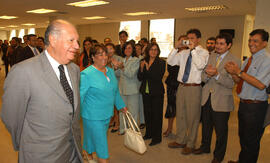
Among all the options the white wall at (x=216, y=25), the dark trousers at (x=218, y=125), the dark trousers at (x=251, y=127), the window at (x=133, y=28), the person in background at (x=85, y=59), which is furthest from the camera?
the window at (x=133, y=28)

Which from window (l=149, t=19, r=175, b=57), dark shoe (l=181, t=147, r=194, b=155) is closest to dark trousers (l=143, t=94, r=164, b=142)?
dark shoe (l=181, t=147, r=194, b=155)

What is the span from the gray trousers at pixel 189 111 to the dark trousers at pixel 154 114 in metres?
→ 0.33

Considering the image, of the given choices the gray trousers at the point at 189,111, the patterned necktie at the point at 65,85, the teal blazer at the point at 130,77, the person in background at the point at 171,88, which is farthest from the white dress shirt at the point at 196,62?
the patterned necktie at the point at 65,85

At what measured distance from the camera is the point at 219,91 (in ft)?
9.01

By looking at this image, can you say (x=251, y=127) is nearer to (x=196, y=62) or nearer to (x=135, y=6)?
(x=196, y=62)

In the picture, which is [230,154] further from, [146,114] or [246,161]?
[146,114]

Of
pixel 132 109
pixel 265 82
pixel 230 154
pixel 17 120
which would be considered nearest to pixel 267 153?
pixel 230 154

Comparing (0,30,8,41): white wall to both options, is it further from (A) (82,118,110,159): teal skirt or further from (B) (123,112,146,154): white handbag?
(B) (123,112,146,154): white handbag

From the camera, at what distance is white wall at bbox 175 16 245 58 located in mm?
9641

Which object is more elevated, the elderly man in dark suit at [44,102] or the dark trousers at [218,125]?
the elderly man in dark suit at [44,102]

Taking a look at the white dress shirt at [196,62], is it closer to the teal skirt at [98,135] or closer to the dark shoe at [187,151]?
the dark shoe at [187,151]

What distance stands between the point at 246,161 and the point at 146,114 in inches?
65.0

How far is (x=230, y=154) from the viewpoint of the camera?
3.21m

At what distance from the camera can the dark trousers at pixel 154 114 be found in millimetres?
3398
